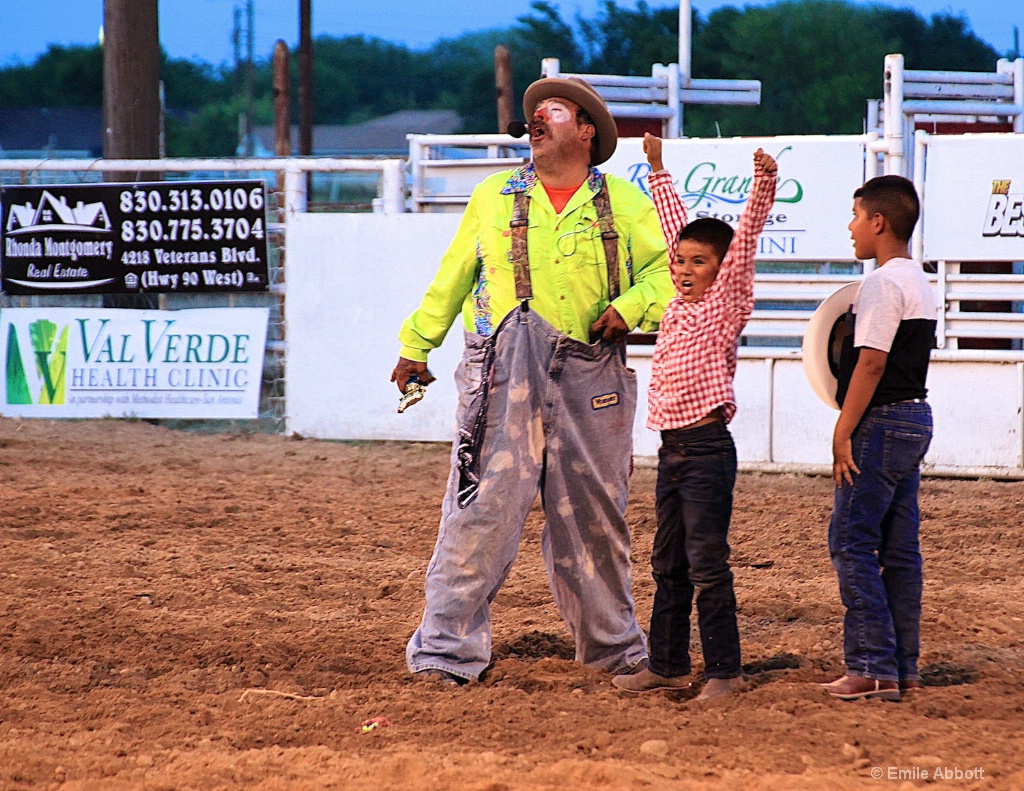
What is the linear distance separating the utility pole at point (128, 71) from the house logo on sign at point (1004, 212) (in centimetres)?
765

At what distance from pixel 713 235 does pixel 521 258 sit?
1.99 feet

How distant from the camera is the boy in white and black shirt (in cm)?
382

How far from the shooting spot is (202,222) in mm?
10461

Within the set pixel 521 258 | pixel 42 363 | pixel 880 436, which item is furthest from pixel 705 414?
pixel 42 363

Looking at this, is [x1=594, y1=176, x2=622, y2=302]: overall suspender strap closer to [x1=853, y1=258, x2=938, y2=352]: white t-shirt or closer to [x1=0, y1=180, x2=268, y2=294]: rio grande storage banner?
[x1=853, y1=258, x2=938, y2=352]: white t-shirt

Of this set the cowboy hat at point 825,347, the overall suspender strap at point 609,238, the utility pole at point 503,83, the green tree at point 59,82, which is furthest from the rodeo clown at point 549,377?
the green tree at point 59,82

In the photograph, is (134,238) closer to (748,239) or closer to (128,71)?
(128,71)

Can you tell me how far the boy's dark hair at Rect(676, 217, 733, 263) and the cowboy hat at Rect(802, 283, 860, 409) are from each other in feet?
1.31

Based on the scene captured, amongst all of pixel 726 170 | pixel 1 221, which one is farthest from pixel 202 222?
pixel 726 170

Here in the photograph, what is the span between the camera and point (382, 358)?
977cm

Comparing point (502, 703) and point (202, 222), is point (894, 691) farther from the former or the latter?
point (202, 222)

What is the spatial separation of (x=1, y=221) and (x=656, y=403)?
27.5 ft

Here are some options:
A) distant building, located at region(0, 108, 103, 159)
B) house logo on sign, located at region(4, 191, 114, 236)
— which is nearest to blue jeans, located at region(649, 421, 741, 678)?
house logo on sign, located at region(4, 191, 114, 236)

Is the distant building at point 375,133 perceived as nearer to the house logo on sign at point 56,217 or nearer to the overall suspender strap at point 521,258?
the house logo on sign at point 56,217
